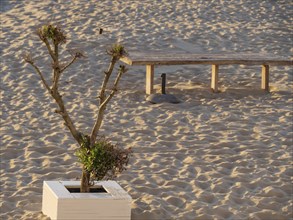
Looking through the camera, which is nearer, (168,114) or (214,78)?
(168,114)

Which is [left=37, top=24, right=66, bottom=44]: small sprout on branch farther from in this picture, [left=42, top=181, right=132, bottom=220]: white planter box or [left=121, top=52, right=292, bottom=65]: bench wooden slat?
[left=121, top=52, right=292, bottom=65]: bench wooden slat

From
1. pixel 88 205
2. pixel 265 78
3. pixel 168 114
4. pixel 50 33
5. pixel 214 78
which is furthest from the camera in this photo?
pixel 265 78

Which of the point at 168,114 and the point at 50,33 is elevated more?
the point at 50,33

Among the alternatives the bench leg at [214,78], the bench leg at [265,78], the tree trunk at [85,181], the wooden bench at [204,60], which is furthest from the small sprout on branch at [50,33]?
the bench leg at [265,78]

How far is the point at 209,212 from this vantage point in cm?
808

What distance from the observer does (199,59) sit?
1179 centimetres

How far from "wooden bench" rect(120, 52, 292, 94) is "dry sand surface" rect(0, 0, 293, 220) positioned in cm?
20

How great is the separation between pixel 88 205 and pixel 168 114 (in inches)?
146

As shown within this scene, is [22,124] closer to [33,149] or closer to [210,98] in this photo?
[33,149]

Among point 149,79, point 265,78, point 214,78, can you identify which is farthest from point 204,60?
point 265,78

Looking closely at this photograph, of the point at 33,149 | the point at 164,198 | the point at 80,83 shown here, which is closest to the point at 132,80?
the point at 80,83

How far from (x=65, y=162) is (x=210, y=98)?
2.95 metres

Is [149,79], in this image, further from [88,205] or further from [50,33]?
[50,33]

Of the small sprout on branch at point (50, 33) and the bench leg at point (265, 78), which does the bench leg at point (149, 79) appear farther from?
the small sprout on branch at point (50, 33)
